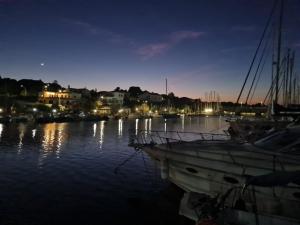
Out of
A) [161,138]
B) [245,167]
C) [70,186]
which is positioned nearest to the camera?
[245,167]

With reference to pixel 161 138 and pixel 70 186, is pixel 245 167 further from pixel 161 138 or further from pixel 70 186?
pixel 161 138

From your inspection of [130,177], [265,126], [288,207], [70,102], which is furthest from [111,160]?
[70,102]

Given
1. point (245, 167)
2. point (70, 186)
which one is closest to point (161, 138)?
point (70, 186)

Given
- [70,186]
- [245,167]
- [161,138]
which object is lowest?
[70,186]

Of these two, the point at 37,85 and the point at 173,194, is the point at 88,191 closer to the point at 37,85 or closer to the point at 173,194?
the point at 173,194

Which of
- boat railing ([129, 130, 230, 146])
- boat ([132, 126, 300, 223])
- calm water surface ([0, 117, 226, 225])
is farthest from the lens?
boat railing ([129, 130, 230, 146])

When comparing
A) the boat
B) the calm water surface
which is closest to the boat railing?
the boat

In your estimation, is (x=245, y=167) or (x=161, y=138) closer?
(x=245, y=167)

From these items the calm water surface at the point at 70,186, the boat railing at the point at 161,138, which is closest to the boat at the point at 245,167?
the boat railing at the point at 161,138

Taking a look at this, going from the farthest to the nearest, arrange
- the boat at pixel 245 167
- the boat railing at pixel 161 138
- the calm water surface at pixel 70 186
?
the boat railing at pixel 161 138
the calm water surface at pixel 70 186
the boat at pixel 245 167

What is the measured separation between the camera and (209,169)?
1338 centimetres

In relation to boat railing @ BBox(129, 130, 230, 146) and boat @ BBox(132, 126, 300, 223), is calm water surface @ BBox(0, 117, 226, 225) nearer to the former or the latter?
boat railing @ BBox(129, 130, 230, 146)

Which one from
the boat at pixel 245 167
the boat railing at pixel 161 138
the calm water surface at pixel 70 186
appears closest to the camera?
the boat at pixel 245 167

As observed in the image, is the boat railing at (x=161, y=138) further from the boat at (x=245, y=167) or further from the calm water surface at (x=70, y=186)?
the calm water surface at (x=70, y=186)
